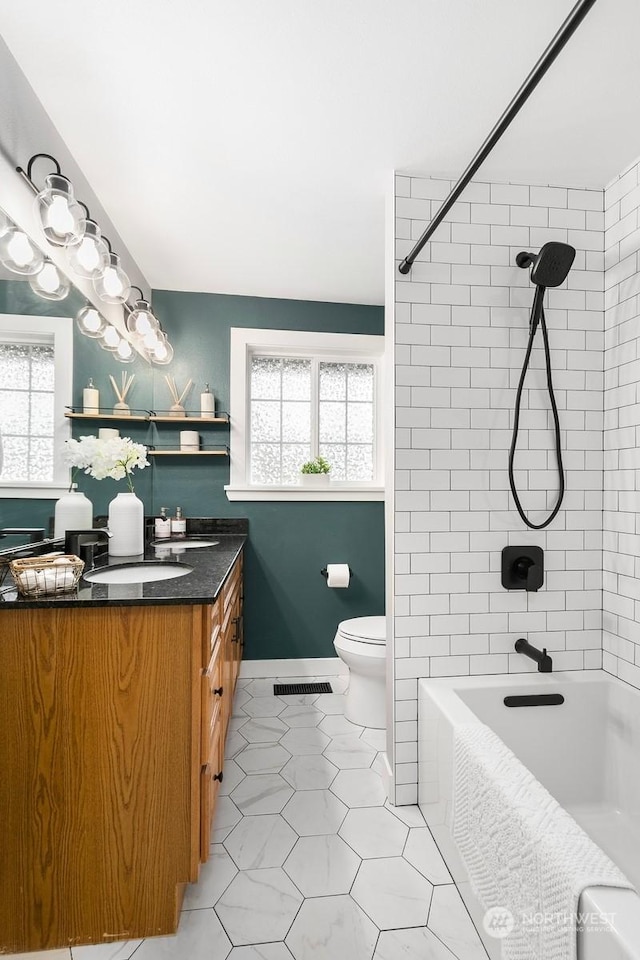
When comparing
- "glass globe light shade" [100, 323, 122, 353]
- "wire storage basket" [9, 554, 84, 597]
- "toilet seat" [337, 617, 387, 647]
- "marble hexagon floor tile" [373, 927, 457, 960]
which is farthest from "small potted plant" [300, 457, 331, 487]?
"marble hexagon floor tile" [373, 927, 457, 960]

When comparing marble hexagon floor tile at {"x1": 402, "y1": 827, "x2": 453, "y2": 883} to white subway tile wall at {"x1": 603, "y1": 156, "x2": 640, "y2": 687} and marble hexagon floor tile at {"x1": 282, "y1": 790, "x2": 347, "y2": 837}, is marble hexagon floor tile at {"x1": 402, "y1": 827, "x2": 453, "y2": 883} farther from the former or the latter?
white subway tile wall at {"x1": 603, "y1": 156, "x2": 640, "y2": 687}

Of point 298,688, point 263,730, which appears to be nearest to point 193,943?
A: point 263,730

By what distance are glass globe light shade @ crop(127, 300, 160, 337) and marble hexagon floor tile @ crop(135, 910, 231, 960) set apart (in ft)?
7.36

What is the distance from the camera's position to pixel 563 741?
5.90 ft

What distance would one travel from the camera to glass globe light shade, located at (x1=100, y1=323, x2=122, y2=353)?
2281mm

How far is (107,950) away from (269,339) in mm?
2905

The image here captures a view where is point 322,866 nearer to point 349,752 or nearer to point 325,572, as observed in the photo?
point 349,752

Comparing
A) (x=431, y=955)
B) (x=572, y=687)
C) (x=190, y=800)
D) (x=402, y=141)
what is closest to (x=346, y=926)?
(x=431, y=955)

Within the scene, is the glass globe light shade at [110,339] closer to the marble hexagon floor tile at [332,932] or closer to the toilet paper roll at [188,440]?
the toilet paper roll at [188,440]

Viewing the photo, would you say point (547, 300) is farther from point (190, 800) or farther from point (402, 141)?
point (190, 800)

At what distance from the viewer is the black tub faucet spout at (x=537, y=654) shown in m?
1.79

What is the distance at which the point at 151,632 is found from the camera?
4.53 feet

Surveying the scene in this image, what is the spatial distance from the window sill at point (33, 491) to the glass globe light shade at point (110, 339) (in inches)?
28.7

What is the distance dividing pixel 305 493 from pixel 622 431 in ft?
6.14
